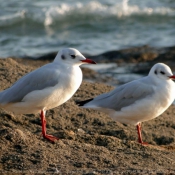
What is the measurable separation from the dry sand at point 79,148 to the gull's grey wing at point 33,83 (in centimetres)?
37

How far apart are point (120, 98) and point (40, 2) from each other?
19.7 metres

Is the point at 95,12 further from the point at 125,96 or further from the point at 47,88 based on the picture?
the point at 47,88

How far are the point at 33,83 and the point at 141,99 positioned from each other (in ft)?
5.16

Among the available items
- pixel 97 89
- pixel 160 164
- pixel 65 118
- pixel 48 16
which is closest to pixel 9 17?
pixel 48 16

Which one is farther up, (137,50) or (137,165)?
(137,165)

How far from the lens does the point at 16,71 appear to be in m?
9.95

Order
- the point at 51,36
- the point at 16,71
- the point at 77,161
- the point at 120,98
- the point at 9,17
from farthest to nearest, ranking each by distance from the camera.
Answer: the point at 9,17 → the point at 51,36 → the point at 16,71 → the point at 120,98 → the point at 77,161

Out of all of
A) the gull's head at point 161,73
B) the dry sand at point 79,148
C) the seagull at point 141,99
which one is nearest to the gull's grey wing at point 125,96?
the seagull at point 141,99

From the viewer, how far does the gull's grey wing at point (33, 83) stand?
7.26 meters

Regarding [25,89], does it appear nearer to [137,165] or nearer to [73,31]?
[137,165]

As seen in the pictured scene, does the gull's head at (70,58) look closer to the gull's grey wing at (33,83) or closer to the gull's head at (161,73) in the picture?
the gull's grey wing at (33,83)

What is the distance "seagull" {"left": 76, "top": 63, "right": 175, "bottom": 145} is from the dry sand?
345mm

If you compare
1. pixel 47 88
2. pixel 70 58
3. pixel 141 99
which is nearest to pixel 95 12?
pixel 141 99

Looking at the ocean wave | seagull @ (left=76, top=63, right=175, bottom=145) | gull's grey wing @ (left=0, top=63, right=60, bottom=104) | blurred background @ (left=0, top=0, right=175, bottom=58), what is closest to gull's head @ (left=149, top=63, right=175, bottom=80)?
seagull @ (left=76, top=63, right=175, bottom=145)
